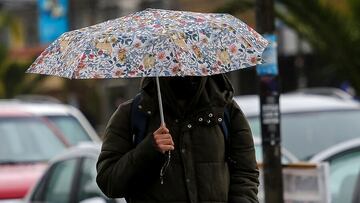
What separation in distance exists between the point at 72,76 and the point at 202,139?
63 cm

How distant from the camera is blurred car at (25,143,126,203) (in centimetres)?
838

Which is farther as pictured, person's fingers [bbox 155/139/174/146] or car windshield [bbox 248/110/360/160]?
car windshield [bbox 248/110/360/160]

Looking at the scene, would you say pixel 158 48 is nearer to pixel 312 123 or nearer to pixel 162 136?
pixel 162 136

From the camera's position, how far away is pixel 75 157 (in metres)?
8.63

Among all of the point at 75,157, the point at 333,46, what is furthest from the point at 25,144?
the point at 333,46

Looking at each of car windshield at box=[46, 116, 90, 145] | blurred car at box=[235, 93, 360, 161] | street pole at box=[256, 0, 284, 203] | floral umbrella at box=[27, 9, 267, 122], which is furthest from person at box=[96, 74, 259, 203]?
car windshield at box=[46, 116, 90, 145]

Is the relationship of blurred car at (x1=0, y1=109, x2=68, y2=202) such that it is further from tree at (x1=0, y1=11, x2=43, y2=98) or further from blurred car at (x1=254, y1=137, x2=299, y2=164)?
tree at (x1=0, y1=11, x2=43, y2=98)

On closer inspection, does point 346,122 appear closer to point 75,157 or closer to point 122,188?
point 75,157

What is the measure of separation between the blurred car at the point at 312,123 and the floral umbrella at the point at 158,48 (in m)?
4.99

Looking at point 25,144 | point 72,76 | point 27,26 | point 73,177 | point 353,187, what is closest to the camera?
point 72,76

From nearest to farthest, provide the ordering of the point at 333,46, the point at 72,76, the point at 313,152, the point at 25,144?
the point at 72,76
the point at 313,152
the point at 25,144
the point at 333,46

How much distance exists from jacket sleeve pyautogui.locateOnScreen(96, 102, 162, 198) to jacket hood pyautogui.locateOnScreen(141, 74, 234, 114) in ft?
0.38

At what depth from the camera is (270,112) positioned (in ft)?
22.5

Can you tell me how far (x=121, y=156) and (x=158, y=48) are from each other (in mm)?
562
